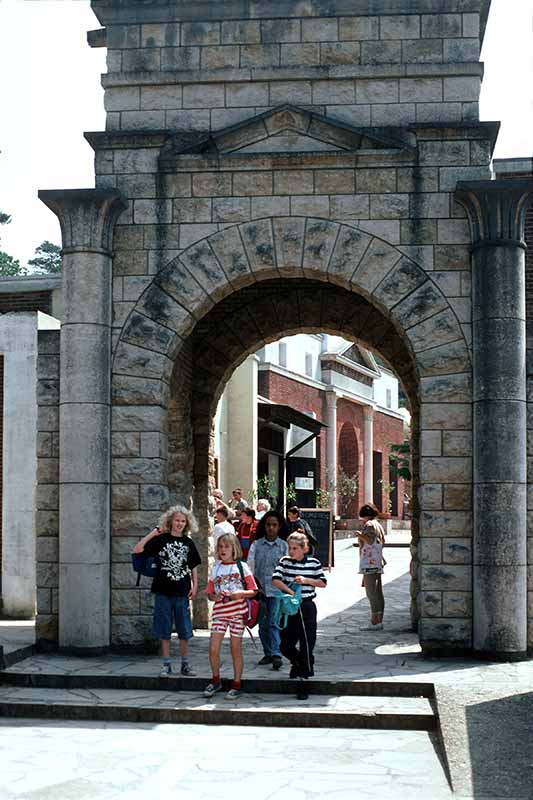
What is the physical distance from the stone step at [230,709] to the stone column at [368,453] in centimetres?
3220

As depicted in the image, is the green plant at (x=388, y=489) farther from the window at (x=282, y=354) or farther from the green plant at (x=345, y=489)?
the window at (x=282, y=354)

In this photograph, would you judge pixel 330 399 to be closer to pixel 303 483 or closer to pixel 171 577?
pixel 303 483

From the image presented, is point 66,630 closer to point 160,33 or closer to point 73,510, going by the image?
point 73,510

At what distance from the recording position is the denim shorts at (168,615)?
9.87 metres

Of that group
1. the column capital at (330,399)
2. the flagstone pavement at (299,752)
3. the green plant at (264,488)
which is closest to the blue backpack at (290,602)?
the flagstone pavement at (299,752)

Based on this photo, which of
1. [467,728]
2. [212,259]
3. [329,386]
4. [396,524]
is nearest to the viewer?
[467,728]

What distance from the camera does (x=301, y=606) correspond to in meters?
9.57

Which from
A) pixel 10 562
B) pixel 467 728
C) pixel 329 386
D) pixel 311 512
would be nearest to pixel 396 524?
pixel 329 386

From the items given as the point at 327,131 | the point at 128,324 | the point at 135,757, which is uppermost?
the point at 327,131

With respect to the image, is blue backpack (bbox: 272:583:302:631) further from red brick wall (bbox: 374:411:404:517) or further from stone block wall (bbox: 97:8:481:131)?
red brick wall (bbox: 374:411:404:517)

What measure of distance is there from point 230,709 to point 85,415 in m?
3.39

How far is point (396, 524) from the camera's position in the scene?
46.2m

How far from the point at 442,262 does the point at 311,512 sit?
1237 cm

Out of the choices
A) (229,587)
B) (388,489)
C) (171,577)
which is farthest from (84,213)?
(388,489)
